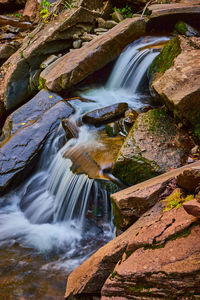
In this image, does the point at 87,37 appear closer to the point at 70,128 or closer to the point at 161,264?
the point at 70,128

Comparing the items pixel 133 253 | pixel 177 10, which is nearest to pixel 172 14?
pixel 177 10

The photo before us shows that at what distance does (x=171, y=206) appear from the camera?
106 inches

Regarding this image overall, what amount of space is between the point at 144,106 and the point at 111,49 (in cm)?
249

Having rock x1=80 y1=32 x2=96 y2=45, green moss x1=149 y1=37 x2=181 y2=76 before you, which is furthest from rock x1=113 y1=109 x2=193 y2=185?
rock x1=80 y1=32 x2=96 y2=45

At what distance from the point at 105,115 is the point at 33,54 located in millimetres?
4210

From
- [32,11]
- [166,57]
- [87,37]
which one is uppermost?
[32,11]

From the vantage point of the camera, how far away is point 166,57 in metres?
5.89

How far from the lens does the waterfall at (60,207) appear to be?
4559 mm

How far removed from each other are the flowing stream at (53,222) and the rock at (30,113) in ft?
2.42

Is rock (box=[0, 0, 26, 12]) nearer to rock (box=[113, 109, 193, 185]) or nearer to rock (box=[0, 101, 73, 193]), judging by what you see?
rock (box=[0, 101, 73, 193])

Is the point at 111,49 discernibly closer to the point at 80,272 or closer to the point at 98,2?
the point at 98,2

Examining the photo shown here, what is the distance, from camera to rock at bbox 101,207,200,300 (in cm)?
187

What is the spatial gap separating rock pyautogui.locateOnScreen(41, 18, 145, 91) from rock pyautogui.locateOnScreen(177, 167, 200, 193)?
525 centimetres

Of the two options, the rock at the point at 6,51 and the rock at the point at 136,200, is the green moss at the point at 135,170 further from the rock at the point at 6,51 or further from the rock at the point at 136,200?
the rock at the point at 6,51
